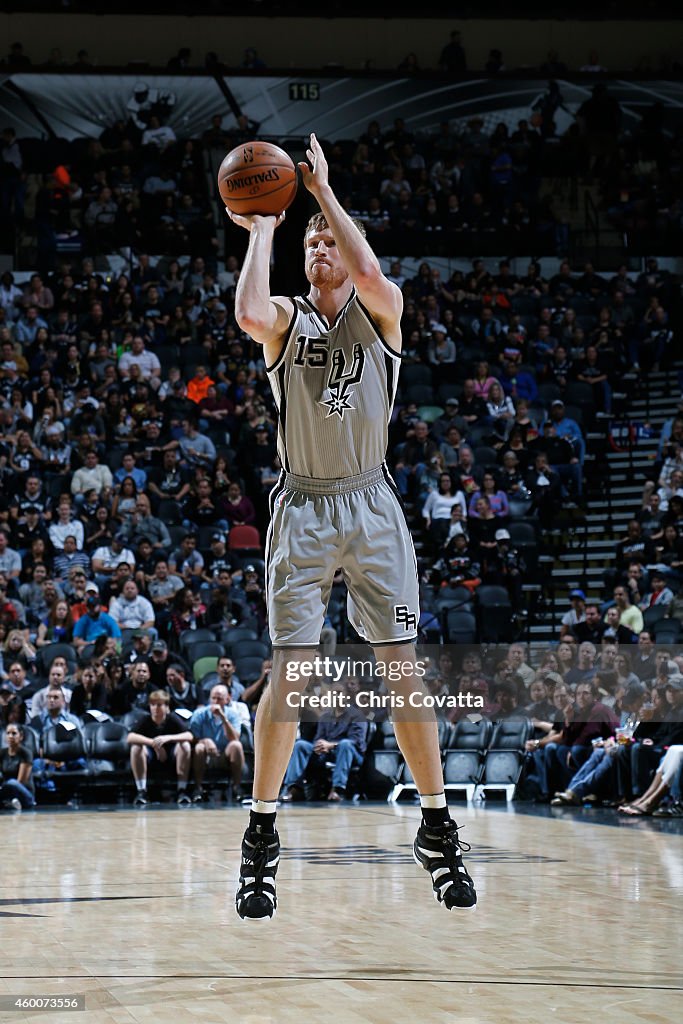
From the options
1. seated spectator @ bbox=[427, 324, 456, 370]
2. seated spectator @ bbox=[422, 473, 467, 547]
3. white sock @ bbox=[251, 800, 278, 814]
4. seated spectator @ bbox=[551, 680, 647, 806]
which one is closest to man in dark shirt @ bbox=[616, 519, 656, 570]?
seated spectator @ bbox=[422, 473, 467, 547]

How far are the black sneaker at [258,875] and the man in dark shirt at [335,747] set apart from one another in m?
8.38

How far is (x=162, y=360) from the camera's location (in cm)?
1888

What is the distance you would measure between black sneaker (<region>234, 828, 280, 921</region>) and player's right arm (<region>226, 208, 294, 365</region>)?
5.80ft

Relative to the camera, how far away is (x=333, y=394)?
4926 mm

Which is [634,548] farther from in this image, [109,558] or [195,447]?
[109,558]

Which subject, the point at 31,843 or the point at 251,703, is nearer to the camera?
the point at 31,843

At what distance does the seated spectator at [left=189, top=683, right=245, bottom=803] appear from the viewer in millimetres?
12992

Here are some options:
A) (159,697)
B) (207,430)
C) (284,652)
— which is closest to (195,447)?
(207,430)

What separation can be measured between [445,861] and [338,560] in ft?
3.81

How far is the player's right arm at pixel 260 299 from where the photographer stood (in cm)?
476

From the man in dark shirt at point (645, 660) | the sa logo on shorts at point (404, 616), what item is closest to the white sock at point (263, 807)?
the sa logo on shorts at point (404, 616)

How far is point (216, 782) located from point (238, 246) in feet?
35.7

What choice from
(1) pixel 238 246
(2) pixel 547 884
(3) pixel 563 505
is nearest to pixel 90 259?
(1) pixel 238 246

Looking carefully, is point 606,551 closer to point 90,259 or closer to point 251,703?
point 251,703
